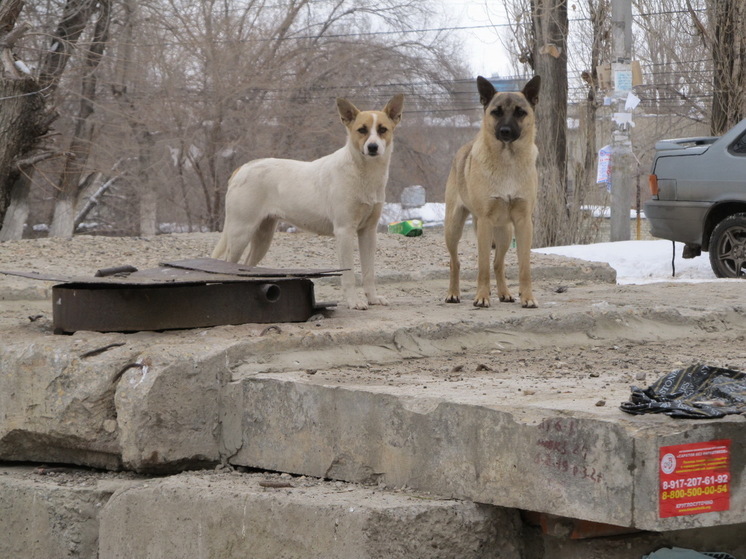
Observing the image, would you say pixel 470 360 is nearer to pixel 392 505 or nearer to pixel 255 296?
pixel 255 296

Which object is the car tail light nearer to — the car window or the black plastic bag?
the car window

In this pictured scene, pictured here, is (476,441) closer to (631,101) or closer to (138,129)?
(631,101)

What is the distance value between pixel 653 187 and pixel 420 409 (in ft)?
28.7

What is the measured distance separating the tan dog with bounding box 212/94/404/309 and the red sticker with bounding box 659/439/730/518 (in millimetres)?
3113

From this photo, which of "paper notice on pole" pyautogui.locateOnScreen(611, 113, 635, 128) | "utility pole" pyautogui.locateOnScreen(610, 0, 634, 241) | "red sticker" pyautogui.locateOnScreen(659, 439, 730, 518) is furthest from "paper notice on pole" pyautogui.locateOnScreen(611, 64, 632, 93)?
"red sticker" pyautogui.locateOnScreen(659, 439, 730, 518)

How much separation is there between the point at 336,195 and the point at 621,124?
11.2m

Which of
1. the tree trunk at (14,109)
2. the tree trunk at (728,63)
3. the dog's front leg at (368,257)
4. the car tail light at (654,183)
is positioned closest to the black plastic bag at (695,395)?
the dog's front leg at (368,257)

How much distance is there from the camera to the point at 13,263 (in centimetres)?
870

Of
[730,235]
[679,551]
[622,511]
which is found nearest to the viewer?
[622,511]

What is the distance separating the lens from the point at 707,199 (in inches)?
444

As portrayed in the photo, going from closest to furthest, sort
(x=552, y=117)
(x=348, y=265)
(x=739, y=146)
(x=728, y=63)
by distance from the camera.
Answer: (x=348, y=265) < (x=739, y=146) < (x=552, y=117) < (x=728, y=63)

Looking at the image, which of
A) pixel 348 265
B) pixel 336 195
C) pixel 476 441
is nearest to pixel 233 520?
pixel 476 441

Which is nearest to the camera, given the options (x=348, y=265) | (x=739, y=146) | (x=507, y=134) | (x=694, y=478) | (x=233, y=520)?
(x=694, y=478)

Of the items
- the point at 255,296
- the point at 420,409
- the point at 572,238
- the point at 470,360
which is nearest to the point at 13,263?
the point at 255,296
